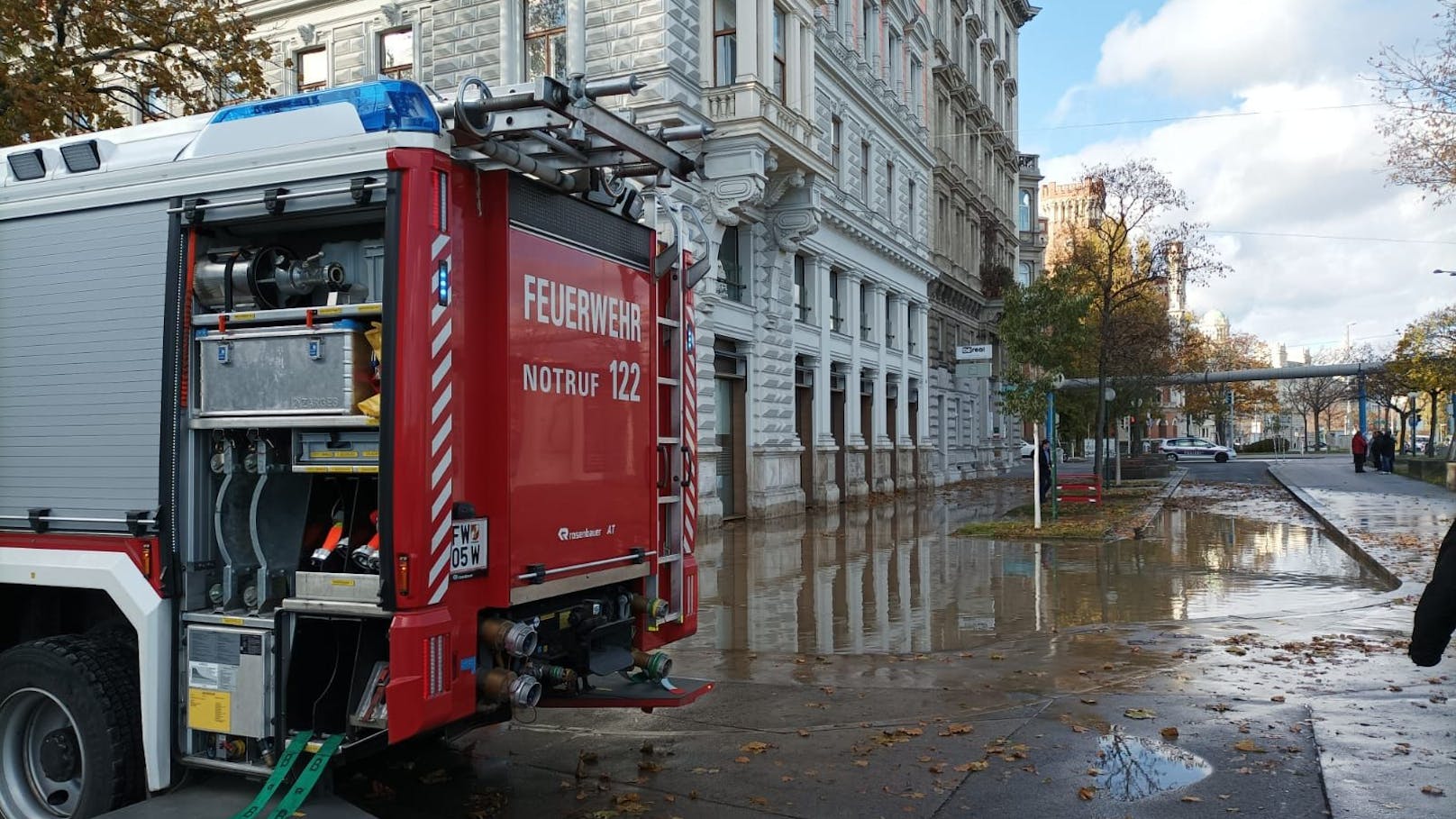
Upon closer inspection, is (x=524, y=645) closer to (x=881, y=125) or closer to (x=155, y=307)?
(x=155, y=307)

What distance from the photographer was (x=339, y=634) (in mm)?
4879

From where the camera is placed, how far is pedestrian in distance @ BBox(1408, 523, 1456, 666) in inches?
175

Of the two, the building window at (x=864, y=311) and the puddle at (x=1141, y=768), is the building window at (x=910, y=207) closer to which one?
the building window at (x=864, y=311)

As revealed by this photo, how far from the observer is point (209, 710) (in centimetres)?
489

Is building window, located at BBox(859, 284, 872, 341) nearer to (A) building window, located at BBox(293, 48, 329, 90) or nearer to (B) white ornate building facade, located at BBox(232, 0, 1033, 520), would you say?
(B) white ornate building facade, located at BBox(232, 0, 1033, 520)

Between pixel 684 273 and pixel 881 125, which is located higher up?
pixel 881 125

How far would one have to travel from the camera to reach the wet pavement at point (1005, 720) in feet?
18.5

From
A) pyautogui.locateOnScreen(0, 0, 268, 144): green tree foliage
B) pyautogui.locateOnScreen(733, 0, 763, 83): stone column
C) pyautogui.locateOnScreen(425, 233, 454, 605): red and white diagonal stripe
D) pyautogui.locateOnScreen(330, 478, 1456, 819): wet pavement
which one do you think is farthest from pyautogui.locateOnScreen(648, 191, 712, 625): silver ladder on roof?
pyautogui.locateOnScreen(733, 0, 763, 83): stone column

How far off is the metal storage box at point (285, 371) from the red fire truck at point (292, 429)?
12 mm

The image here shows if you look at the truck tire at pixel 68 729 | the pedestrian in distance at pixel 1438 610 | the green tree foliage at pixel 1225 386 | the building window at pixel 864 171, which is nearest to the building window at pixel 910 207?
the building window at pixel 864 171

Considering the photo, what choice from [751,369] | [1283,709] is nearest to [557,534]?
[1283,709]

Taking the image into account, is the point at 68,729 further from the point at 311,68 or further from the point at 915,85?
the point at 915,85

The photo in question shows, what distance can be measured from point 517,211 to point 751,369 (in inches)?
787

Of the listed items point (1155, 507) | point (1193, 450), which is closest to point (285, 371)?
point (1155, 507)
